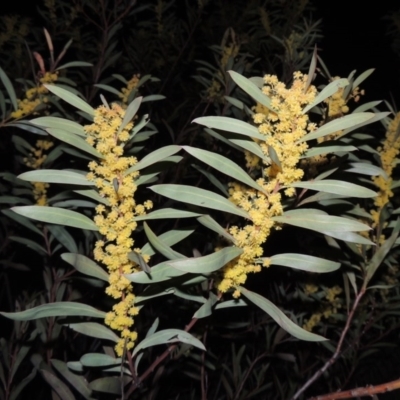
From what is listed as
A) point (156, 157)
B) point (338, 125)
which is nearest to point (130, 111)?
point (156, 157)

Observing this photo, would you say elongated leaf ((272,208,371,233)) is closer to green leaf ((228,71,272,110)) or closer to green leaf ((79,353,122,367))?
green leaf ((228,71,272,110))

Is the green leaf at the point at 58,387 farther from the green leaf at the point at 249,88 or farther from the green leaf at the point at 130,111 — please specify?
the green leaf at the point at 249,88

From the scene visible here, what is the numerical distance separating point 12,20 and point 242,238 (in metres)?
2.16

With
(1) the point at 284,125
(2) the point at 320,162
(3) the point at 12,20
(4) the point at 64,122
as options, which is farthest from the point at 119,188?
(3) the point at 12,20

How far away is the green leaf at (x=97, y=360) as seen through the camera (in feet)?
2.56

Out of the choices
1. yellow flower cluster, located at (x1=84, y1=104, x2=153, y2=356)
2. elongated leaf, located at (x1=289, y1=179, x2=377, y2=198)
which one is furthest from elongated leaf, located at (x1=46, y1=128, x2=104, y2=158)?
elongated leaf, located at (x1=289, y1=179, x2=377, y2=198)

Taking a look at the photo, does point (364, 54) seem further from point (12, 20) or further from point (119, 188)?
point (119, 188)

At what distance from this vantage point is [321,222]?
705 millimetres

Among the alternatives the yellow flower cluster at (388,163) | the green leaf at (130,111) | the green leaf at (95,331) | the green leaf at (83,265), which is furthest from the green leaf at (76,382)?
the yellow flower cluster at (388,163)

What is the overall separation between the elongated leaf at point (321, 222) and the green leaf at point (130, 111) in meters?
0.29

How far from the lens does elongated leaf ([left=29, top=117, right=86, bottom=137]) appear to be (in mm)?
726

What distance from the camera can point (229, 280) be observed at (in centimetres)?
74

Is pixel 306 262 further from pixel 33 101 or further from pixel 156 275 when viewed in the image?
pixel 33 101

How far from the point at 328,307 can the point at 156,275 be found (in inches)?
45.4
